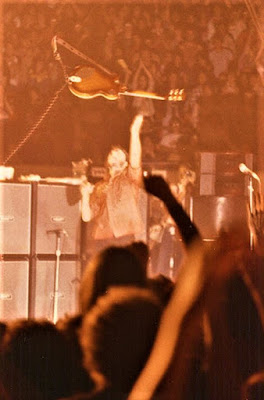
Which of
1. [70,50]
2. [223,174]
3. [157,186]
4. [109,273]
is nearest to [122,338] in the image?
[109,273]

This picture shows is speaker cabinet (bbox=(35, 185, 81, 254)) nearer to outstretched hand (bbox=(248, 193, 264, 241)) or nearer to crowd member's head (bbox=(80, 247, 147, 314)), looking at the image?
crowd member's head (bbox=(80, 247, 147, 314))

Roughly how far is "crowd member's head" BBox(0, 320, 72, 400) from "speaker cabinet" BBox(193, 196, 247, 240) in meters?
0.56

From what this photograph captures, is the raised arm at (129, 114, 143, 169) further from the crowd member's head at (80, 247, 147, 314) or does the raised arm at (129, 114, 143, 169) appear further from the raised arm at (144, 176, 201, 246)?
the crowd member's head at (80, 247, 147, 314)

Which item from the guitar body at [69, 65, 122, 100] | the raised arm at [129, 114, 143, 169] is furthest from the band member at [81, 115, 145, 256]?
the guitar body at [69, 65, 122, 100]

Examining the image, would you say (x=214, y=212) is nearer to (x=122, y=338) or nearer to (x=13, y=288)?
(x=122, y=338)

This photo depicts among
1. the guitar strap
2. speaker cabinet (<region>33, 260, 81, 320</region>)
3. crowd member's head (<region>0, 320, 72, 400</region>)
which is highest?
the guitar strap

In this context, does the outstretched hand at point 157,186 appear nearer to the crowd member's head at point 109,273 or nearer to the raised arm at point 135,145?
the raised arm at point 135,145

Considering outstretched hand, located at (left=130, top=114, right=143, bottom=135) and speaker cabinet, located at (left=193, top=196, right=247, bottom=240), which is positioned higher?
outstretched hand, located at (left=130, top=114, right=143, bottom=135)

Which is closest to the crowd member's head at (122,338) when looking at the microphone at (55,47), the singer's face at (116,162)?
the singer's face at (116,162)

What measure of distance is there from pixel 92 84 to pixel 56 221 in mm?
446

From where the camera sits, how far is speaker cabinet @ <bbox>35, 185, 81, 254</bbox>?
8.45ft

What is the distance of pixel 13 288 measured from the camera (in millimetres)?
2562

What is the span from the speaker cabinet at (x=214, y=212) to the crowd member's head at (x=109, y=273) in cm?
23

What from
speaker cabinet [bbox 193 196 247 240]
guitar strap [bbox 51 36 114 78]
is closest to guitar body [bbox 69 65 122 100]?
guitar strap [bbox 51 36 114 78]
